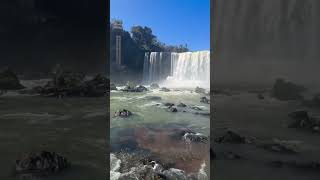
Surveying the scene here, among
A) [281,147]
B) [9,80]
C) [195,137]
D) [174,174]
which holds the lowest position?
[174,174]

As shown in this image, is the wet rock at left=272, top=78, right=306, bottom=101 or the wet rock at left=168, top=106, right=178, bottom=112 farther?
the wet rock at left=168, top=106, right=178, bottom=112

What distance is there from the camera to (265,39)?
10.7 ft

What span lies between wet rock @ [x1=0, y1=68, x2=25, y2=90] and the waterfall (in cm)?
261

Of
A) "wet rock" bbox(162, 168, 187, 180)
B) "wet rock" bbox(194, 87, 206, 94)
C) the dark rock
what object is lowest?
"wet rock" bbox(162, 168, 187, 180)

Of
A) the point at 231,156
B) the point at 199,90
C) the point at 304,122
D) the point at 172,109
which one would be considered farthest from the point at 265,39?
the point at 172,109

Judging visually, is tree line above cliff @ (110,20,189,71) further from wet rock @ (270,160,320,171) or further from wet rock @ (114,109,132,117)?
wet rock @ (270,160,320,171)

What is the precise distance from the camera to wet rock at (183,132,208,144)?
462 cm

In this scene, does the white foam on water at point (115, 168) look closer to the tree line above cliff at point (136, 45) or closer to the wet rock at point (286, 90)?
the tree line above cliff at point (136, 45)

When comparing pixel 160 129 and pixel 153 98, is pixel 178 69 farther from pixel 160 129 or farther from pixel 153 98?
pixel 160 129

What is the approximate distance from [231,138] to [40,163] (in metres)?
1.91

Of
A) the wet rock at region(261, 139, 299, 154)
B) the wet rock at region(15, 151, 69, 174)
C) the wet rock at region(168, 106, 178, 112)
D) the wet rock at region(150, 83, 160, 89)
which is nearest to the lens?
the wet rock at region(15, 151, 69, 174)

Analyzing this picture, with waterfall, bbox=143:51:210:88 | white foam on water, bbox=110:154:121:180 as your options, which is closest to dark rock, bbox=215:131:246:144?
white foam on water, bbox=110:154:121:180

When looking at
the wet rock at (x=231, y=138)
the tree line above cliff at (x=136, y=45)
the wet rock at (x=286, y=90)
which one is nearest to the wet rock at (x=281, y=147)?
the wet rock at (x=231, y=138)

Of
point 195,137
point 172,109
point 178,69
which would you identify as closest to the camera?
point 195,137
